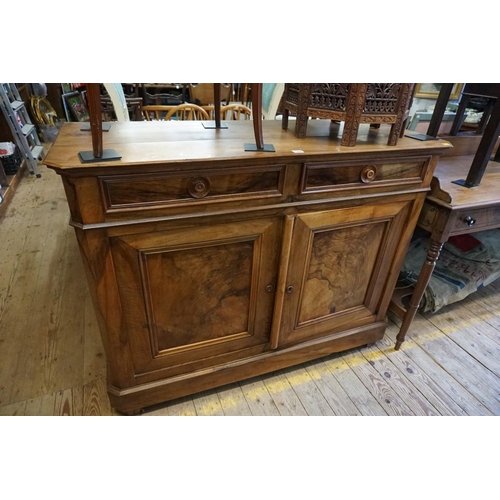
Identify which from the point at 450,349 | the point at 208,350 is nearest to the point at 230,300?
the point at 208,350

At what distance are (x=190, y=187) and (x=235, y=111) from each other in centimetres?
204

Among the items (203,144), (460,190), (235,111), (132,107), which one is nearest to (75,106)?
(132,107)

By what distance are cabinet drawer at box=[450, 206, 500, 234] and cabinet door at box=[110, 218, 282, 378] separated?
729mm

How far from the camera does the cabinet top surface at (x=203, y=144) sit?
0.83 m

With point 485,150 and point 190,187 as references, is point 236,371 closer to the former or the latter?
point 190,187

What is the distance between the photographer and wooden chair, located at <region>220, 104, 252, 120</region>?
237cm

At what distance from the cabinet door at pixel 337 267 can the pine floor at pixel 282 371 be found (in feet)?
0.76

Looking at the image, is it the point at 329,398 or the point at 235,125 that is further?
the point at 329,398

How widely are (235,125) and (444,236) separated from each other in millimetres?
888

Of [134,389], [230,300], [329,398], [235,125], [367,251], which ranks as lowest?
[329,398]

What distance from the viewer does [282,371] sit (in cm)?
146

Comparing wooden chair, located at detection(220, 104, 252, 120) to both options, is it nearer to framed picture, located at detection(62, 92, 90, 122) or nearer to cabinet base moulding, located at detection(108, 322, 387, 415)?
cabinet base moulding, located at detection(108, 322, 387, 415)

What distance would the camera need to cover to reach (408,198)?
3.91ft

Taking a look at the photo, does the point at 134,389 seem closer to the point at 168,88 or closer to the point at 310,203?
the point at 310,203
